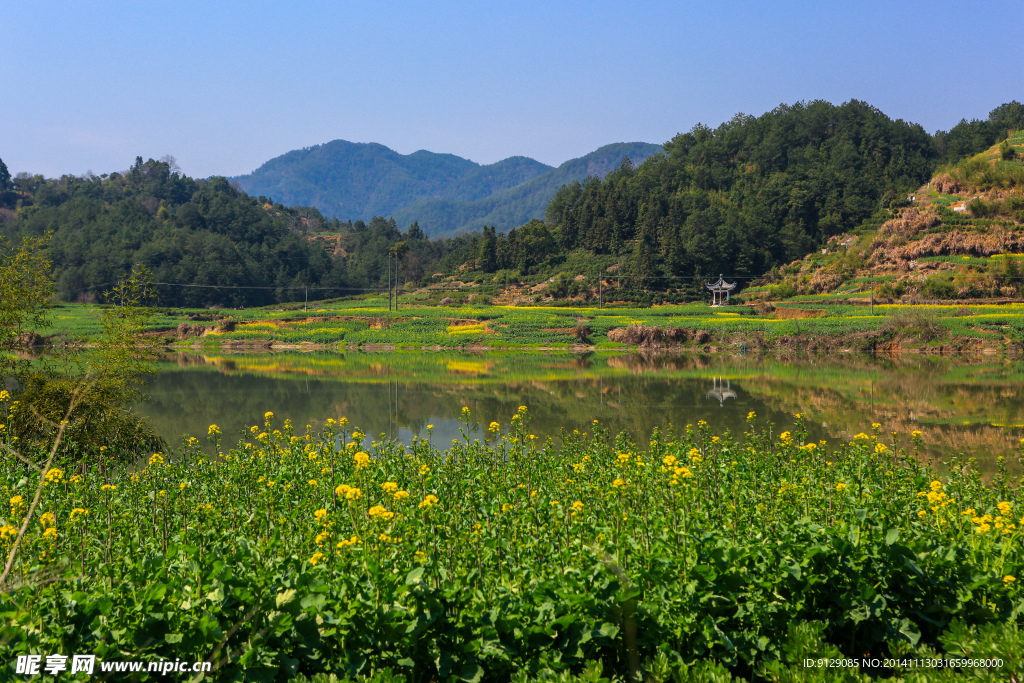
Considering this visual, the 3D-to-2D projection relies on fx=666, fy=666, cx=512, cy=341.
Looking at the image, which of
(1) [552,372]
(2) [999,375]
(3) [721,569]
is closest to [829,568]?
(3) [721,569]

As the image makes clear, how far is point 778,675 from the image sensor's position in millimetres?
3529

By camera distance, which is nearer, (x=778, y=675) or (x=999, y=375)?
(x=778, y=675)

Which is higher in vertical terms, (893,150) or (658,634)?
(893,150)

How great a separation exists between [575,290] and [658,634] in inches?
2378

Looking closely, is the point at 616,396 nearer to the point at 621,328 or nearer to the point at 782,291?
the point at 621,328

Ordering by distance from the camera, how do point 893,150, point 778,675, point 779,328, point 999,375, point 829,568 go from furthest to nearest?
point 893,150, point 779,328, point 999,375, point 829,568, point 778,675

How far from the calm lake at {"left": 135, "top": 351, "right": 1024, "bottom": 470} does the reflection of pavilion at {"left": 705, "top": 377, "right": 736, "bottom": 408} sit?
3 centimetres

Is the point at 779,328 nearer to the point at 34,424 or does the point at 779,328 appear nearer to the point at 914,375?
the point at 914,375

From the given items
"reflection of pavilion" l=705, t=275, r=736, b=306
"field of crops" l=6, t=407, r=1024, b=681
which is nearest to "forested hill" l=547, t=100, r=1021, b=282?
"reflection of pavilion" l=705, t=275, r=736, b=306

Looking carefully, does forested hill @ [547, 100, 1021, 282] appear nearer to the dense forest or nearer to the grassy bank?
the dense forest

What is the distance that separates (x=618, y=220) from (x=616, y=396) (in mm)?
63363

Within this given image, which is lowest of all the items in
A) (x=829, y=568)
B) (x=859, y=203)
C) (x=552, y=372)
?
(x=552, y=372)

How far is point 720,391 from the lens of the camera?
21391 mm

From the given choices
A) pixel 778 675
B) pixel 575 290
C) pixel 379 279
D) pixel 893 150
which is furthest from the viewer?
pixel 379 279
